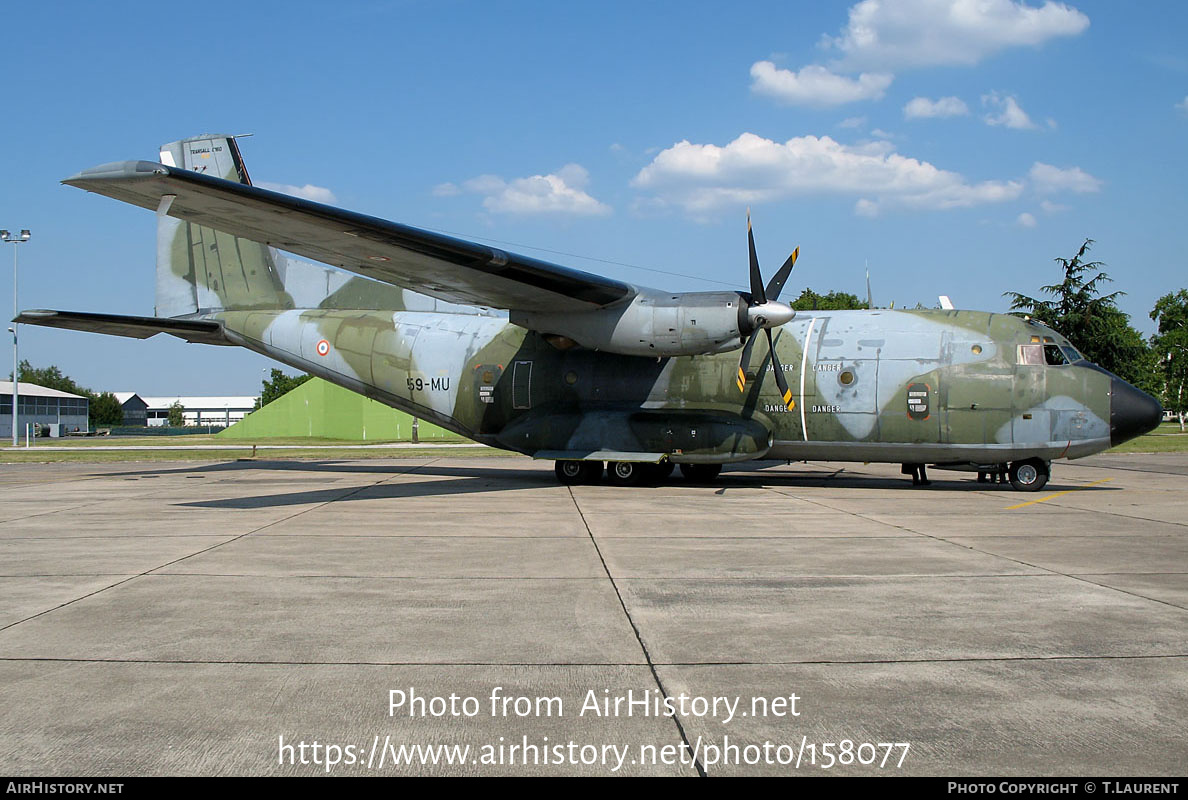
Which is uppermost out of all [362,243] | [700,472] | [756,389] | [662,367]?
[362,243]

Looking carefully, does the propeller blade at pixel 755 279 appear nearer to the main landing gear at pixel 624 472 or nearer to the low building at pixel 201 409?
the main landing gear at pixel 624 472

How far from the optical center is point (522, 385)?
19.4m

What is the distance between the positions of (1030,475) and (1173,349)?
81073 mm

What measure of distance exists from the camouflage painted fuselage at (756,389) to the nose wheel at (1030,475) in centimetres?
49

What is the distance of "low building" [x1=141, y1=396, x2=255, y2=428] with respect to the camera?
570 feet

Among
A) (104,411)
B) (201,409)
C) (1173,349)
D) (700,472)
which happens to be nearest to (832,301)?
(1173,349)

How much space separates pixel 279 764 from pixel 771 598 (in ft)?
14.8

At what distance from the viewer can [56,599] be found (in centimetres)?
706

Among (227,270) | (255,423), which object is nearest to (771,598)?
(227,270)

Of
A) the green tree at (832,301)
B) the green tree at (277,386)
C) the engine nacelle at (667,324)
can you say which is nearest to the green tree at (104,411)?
the green tree at (277,386)

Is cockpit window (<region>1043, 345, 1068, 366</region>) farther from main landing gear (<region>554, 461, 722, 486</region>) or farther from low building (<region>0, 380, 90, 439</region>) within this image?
low building (<region>0, 380, 90, 439</region>)

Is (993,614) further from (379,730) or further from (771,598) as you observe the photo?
(379,730)

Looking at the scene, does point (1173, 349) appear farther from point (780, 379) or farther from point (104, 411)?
point (104, 411)

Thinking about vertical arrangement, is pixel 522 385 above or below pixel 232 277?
below
